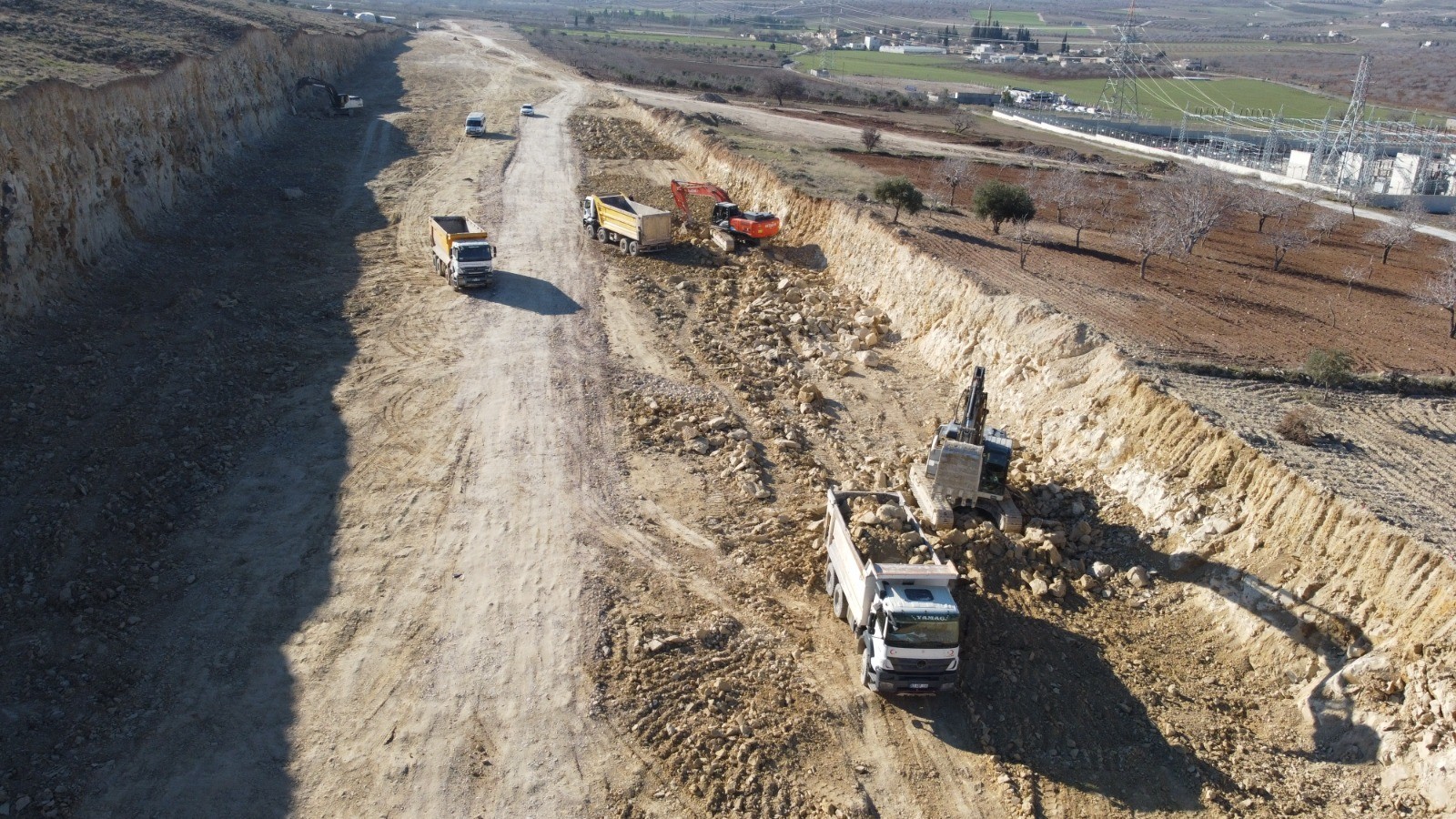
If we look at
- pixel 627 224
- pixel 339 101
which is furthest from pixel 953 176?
pixel 339 101

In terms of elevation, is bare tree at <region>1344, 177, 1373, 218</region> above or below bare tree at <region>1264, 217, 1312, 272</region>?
above

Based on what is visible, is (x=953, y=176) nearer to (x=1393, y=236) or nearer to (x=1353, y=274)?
Result: (x=1353, y=274)

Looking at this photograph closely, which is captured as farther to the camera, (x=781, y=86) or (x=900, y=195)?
(x=781, y=86)

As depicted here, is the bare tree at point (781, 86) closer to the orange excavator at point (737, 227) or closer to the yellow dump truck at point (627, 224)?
the orange excavator at point (737, 227)

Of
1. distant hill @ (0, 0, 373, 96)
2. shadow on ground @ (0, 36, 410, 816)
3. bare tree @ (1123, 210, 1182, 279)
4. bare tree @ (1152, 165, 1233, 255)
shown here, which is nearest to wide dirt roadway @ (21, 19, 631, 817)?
shadow on ground @ (0, 36, 410, 816)

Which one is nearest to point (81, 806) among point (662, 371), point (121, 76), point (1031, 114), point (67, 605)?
point (67, 605)

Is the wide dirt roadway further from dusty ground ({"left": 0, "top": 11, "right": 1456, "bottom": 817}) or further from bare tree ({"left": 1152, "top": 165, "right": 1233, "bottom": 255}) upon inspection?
bare tree ({"left": 1152, "top": 165, "right": 1233, "bottom": 255})
